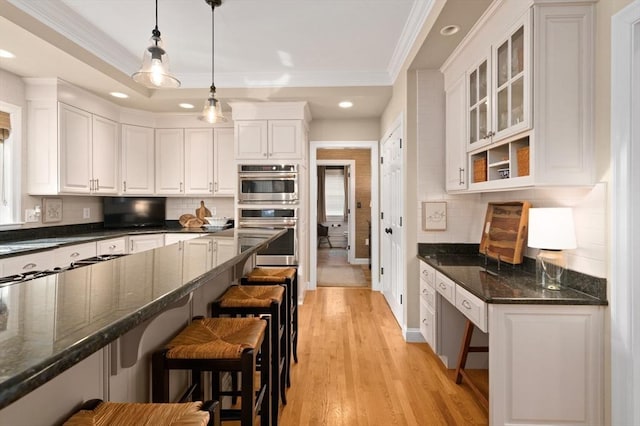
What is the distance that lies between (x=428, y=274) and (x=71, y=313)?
2566mm

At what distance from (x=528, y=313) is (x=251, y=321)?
1363 millimetres

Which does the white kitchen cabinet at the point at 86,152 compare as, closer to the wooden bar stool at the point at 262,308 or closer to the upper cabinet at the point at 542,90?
the wooden bar stool at the point at 262,308

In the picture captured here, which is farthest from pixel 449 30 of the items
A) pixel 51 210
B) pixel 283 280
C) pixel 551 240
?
pixel 51 210

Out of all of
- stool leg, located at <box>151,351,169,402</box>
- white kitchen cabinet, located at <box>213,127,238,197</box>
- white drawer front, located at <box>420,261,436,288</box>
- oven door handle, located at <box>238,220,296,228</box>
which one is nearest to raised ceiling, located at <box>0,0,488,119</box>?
white kitchen cabinet, located at <box>213,127,238,197</box>

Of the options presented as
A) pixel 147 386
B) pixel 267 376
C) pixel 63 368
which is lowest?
pixel 267 376

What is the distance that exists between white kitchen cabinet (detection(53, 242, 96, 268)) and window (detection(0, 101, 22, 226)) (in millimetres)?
660

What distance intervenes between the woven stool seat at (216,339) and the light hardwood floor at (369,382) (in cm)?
93

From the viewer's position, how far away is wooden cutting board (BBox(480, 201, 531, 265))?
7.47ft

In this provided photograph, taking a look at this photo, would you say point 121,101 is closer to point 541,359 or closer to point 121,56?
point 121,56

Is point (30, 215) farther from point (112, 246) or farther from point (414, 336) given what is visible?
point (414, 336)

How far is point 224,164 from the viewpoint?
4.61 m

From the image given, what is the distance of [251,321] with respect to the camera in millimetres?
1543

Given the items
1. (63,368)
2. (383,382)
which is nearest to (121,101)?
(383,382)

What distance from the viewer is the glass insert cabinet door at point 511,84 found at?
1.85m
